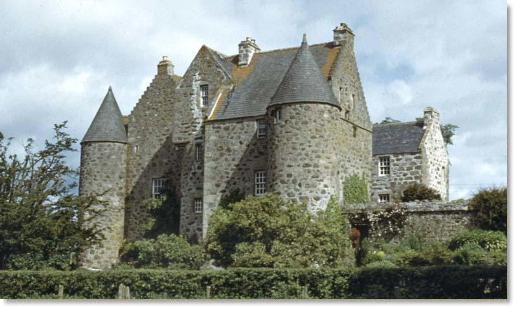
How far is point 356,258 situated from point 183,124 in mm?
9771

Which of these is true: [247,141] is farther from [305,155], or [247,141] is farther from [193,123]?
[305,155]

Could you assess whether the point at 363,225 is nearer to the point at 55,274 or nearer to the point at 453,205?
the point at 453,205

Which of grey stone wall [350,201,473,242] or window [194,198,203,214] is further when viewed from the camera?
window [194,198,203,214]

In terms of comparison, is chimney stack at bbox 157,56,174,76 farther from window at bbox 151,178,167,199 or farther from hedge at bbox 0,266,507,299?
hedge at bbox 0,266,507,299

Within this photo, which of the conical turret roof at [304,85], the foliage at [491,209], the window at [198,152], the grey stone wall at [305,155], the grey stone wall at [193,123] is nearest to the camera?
the foliage at [491,209]

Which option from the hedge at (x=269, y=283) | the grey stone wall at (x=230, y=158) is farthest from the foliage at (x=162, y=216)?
the hedge at (x=269, y=283)

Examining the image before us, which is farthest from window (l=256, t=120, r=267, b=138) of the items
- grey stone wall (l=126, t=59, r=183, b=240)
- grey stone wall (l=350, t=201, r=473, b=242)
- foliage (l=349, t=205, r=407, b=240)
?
grey stone wall (l=350, t=201, r=473, b=242)

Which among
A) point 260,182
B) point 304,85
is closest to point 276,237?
point 260,182

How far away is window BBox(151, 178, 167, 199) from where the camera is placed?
34.8 metres

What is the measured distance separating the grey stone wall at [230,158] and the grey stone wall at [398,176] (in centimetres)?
750

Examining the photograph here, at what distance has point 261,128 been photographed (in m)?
31.0

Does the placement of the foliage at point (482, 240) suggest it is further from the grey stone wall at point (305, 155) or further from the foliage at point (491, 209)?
the grey stone wall at point (305, 155)

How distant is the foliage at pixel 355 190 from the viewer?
30.8m

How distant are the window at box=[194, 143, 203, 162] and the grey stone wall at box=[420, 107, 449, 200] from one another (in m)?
10.0
